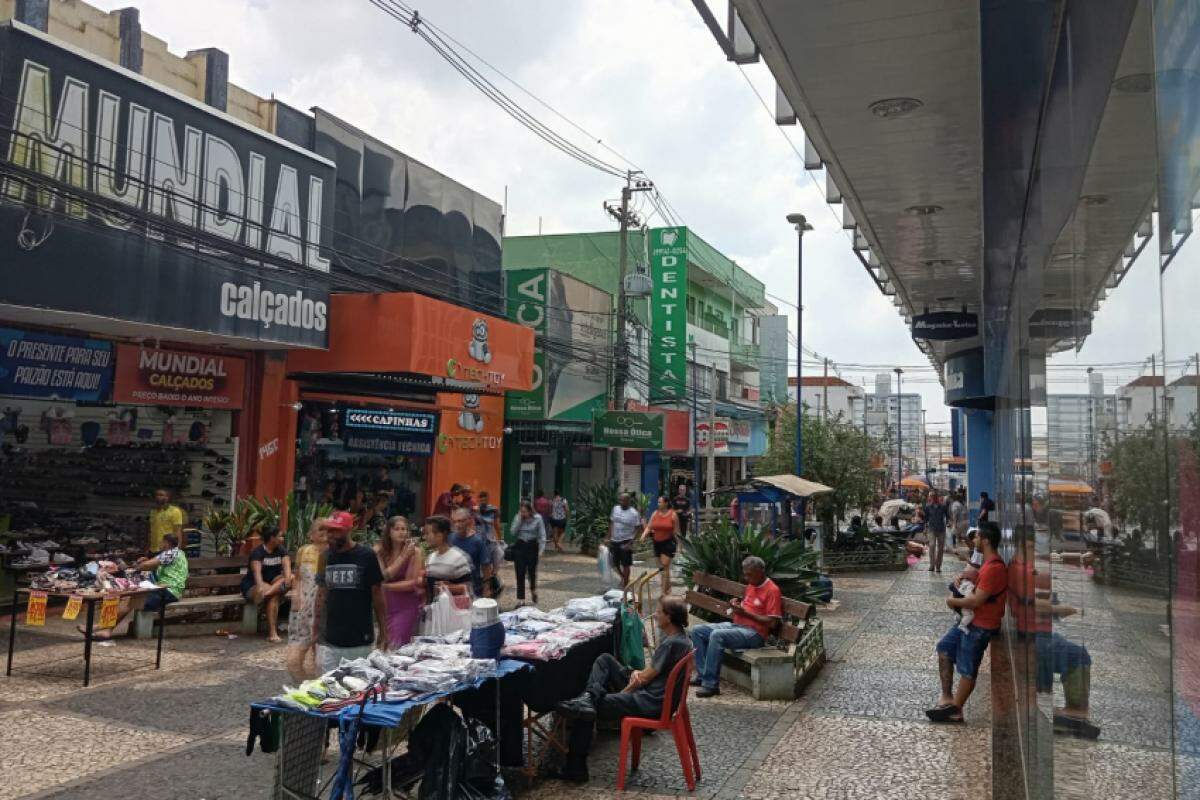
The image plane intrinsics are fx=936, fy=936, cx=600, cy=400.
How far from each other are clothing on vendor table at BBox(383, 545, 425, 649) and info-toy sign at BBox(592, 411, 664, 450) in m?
18.8

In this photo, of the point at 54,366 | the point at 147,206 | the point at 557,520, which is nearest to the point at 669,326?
the point at 557,520

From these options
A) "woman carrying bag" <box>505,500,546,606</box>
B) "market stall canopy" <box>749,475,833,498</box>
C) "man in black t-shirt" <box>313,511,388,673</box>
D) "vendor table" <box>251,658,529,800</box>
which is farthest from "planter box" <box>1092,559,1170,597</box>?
"market stall canopy" <box>749,475,833,498</box>

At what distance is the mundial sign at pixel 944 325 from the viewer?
15.5m

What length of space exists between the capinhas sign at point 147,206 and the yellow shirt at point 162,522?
2598 mm

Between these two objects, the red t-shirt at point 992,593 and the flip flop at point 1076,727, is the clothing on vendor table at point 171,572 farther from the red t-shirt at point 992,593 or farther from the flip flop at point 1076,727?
the flip flop at point 1076,727

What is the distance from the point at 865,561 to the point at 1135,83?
20647 millimetres

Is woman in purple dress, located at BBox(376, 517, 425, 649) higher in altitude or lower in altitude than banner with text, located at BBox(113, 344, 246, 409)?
lower

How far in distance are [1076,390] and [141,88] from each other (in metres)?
13.4

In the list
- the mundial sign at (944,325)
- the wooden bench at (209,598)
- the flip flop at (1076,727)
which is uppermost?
the mundial sign at (944,325)

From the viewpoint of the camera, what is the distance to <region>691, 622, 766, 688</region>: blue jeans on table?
29.2 feet

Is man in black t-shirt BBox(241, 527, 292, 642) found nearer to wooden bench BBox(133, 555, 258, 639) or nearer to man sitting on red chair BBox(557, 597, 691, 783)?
wooden bench BBox(133, 555, 258, 639)

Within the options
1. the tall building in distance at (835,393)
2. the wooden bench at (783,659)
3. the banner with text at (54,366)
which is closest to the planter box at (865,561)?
the wooden bench at (783,659)

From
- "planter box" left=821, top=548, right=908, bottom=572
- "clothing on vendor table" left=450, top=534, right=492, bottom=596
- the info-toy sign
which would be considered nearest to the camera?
"clothing on vendor table" left=450, top=534, right=492, bottom=596

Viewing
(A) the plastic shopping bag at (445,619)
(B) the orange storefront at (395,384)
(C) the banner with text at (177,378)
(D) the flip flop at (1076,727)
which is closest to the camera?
(D) the flip flop at (1076,727)
